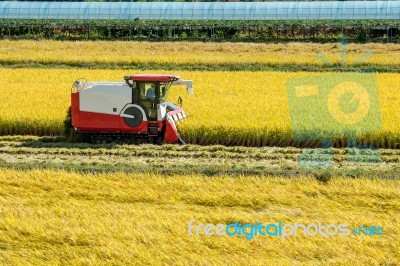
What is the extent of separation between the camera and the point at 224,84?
25.5m

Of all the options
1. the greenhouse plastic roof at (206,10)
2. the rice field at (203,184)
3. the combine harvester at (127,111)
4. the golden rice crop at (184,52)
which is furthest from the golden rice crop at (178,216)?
the greenhouse plastic roof at (206,10)

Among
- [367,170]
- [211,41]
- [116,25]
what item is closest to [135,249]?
[367,170]

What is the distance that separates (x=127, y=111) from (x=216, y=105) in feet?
12.5

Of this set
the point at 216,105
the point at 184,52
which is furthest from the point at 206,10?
the point at 216,105

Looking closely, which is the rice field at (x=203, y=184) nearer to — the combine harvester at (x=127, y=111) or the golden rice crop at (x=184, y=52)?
the combine harvester at (x=127, y=111)

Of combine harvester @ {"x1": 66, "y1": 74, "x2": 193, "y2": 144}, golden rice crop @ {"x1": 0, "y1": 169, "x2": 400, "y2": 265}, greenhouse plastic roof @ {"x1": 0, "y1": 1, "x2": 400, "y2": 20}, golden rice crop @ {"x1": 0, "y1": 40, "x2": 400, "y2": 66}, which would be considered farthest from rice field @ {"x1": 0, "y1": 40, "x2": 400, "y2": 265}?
greenhouse plastic roof @ {"x1": 0, "y1": 1, "x2": 400, "y2": 20}

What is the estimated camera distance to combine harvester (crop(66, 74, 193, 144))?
17719 millimetres

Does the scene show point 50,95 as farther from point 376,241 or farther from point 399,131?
point 376,241

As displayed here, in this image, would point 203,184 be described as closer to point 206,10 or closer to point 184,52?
point 184,52

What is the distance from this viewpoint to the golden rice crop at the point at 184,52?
32406mm

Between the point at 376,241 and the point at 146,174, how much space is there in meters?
4.91

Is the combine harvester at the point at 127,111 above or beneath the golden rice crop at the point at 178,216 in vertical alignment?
above

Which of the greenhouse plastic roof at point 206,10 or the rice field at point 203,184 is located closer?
the rice field at point 203,184

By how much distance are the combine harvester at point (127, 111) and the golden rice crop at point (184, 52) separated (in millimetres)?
14199
